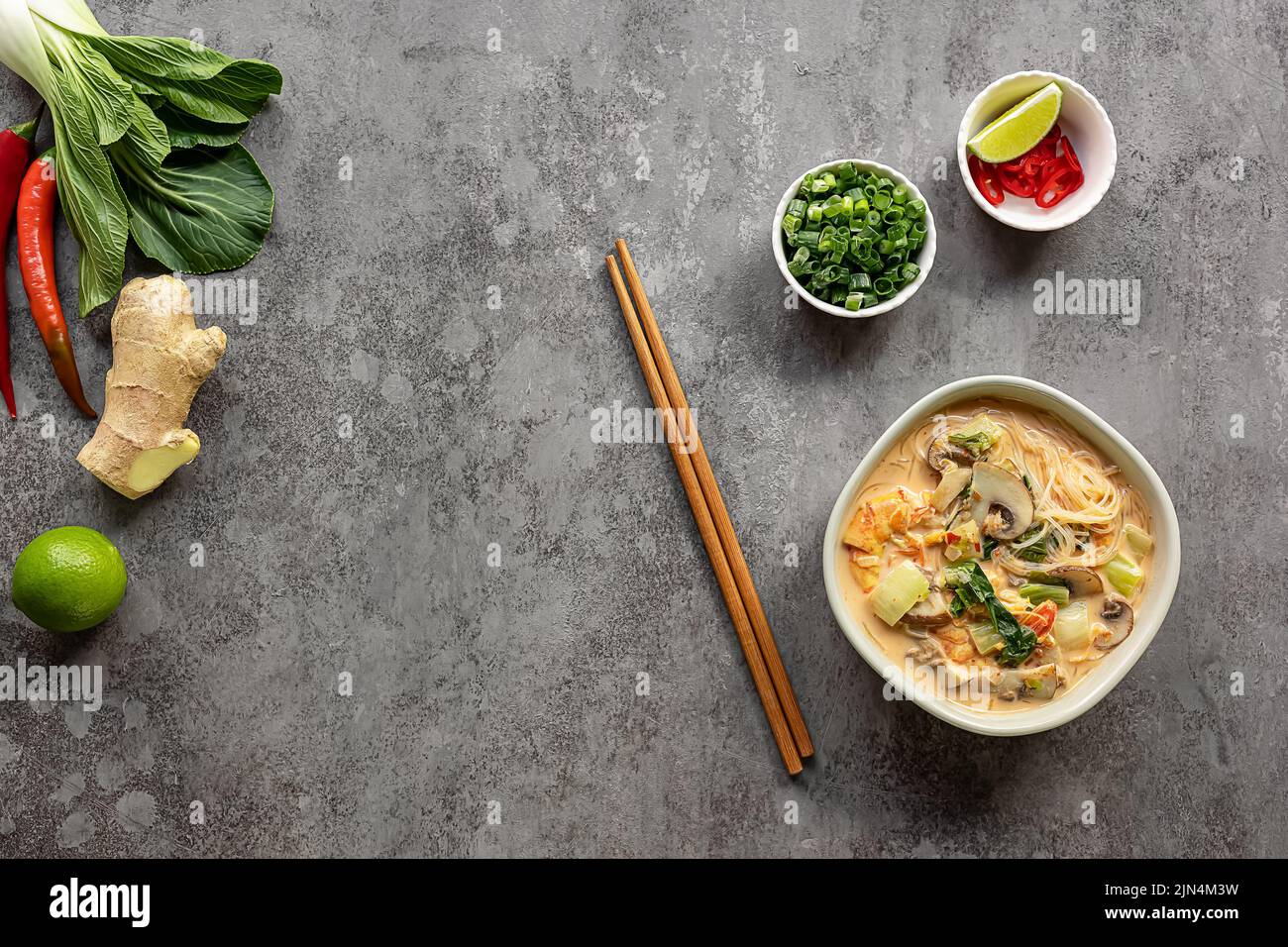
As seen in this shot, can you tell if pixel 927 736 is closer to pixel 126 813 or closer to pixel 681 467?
pixel 681 467

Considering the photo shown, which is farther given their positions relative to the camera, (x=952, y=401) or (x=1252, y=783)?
(x=1252, y=783)

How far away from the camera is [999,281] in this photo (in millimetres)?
2898

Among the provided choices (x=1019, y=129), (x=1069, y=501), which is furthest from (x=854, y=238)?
(x=1069, y=501)

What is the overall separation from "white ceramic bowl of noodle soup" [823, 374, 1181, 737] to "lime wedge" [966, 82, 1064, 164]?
0.75 meters

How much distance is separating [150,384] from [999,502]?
254cm

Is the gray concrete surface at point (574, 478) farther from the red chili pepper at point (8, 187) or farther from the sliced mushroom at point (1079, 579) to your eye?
the sliced mushroom at point (1079, 579)

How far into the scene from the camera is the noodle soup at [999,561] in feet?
8.33

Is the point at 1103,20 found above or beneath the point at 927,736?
above

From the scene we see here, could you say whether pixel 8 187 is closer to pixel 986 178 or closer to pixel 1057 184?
pixel 986 178

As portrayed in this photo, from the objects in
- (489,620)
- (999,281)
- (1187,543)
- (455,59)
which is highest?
(455,59)

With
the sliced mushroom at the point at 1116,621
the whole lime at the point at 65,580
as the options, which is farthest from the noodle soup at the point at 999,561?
the whole lime at the point at 65,580

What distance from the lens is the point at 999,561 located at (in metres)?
2.60
